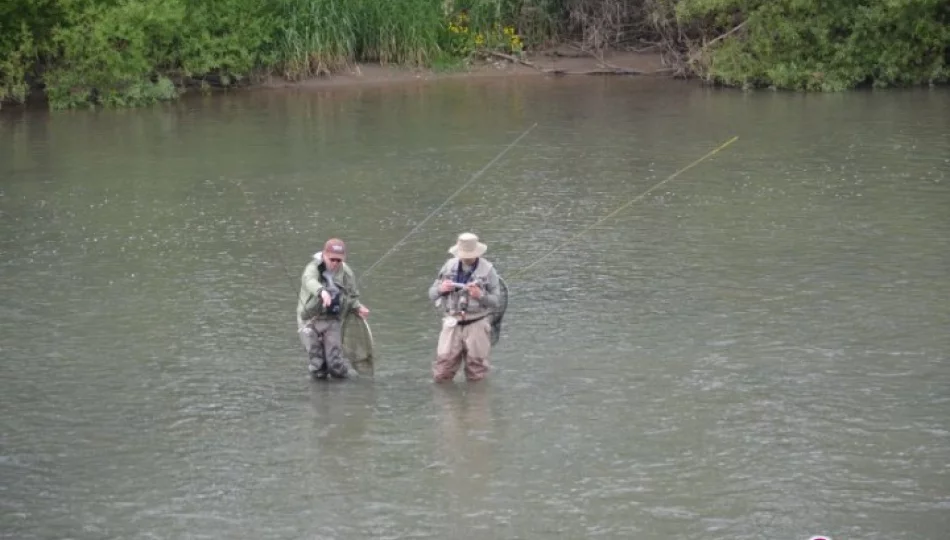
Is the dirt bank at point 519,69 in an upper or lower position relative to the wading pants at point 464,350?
upper

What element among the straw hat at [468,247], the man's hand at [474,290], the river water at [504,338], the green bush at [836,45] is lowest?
the river water at [504,338]

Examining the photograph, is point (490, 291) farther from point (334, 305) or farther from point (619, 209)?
point (619, 209)

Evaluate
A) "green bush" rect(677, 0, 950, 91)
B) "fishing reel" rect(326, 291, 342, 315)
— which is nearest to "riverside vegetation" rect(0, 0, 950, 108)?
"green bush" rect(677, 0, 950, 91)

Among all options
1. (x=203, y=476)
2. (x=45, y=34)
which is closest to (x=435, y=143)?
(x=45, y=34)

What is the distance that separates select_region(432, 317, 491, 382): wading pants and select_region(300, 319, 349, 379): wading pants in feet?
2.70

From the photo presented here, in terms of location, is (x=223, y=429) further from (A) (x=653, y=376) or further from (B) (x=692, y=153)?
(B) (x=692, y=153)

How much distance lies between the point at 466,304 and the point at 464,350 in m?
0.46

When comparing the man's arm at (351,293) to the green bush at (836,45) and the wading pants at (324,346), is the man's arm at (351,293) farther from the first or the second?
the green bush at (836,45)

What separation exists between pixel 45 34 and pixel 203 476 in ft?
72.9

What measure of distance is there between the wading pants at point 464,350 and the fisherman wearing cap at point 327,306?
73cm

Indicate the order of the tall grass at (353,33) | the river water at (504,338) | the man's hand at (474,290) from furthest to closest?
the tall grass at (353,33) → the man's hand at (474,290) → the river water at (504,338)

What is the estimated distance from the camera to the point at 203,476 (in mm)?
11297

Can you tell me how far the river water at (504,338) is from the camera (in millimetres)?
10766

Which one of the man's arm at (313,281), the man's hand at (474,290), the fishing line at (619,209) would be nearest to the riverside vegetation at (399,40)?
the fishing line at (619,209)
